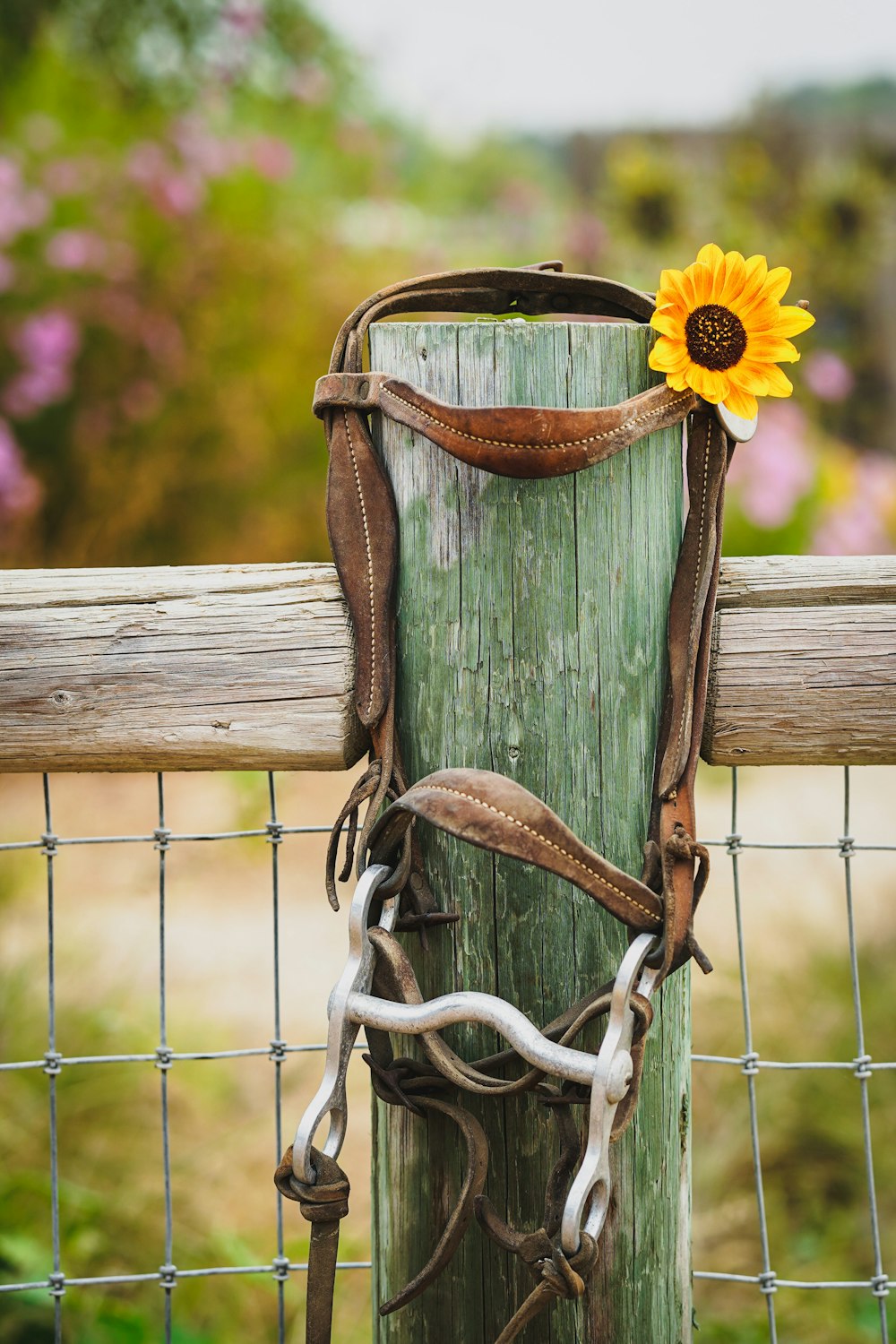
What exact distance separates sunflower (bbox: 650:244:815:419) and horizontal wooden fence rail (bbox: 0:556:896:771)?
24 centimetres

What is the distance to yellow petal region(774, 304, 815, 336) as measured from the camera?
0.99 m

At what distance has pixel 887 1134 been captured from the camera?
257 cm

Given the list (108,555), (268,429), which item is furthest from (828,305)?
(108,555)

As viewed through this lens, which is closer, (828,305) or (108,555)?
(108,555)

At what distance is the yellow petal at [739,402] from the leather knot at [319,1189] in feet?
2.45

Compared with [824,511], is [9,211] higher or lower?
higher

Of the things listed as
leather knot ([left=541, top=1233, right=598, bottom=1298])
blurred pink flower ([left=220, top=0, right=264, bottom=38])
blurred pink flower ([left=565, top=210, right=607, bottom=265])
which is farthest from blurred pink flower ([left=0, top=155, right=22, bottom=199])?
leather knot ([left=541, top=1233, right=598, bottom=1298])

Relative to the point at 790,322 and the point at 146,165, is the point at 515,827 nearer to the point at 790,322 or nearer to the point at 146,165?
the point at 790,322

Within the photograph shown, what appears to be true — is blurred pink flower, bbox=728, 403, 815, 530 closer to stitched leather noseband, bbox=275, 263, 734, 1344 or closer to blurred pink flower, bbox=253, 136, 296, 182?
blurred pink flower, bbox=253, 136, 296, 182

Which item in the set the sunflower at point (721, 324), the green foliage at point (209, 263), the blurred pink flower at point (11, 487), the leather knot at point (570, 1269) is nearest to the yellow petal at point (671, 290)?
the sunflower at point (721, 324)

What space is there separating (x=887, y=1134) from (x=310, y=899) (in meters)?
2.48

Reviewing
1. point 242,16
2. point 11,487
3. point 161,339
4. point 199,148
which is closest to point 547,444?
point 242,16

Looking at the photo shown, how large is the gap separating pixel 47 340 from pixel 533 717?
4.63 m

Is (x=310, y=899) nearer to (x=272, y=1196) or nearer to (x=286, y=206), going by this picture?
(x=272, y=1196)
